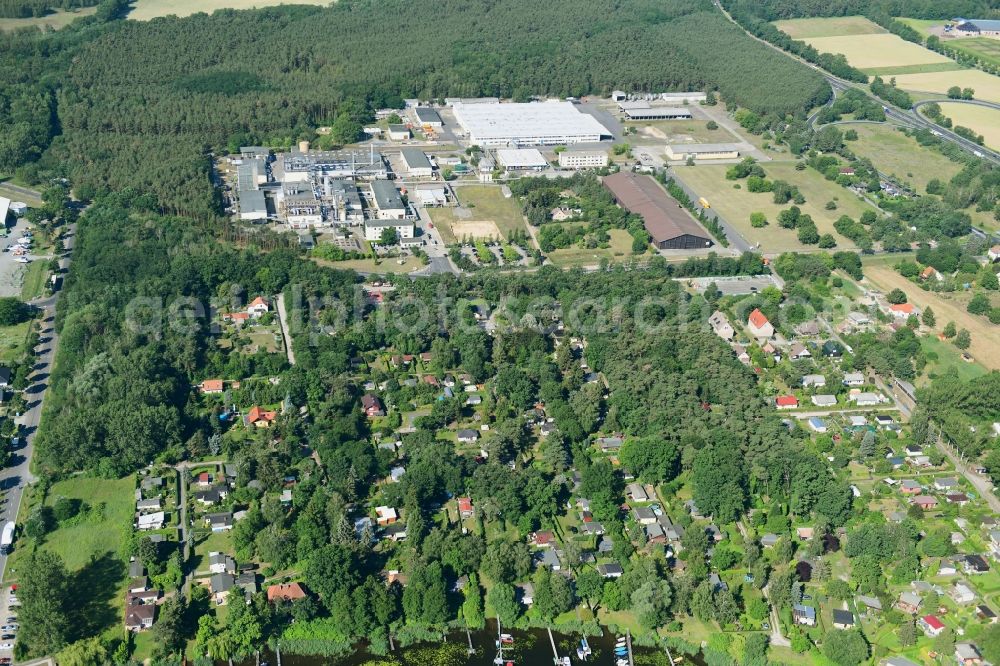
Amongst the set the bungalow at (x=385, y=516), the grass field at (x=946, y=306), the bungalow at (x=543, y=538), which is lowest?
the grass field at (x=946, y=306)

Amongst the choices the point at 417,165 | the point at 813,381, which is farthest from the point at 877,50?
the point at 813,381

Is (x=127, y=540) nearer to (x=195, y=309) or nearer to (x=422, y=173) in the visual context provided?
(x=195, y=309)

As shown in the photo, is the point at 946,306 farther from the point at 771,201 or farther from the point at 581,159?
the point at 581,159

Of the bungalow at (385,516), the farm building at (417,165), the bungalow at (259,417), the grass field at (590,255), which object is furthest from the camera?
the farm building at (417,165)

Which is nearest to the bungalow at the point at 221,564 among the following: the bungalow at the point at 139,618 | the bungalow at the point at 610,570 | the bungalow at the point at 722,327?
the bungalow at the point at 139,618

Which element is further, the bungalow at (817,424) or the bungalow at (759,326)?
the bungalow at (759,326)

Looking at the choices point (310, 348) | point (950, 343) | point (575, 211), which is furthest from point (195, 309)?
point (950, 343)

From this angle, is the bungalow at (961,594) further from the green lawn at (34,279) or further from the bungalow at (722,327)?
the green lawn at (34,279)
